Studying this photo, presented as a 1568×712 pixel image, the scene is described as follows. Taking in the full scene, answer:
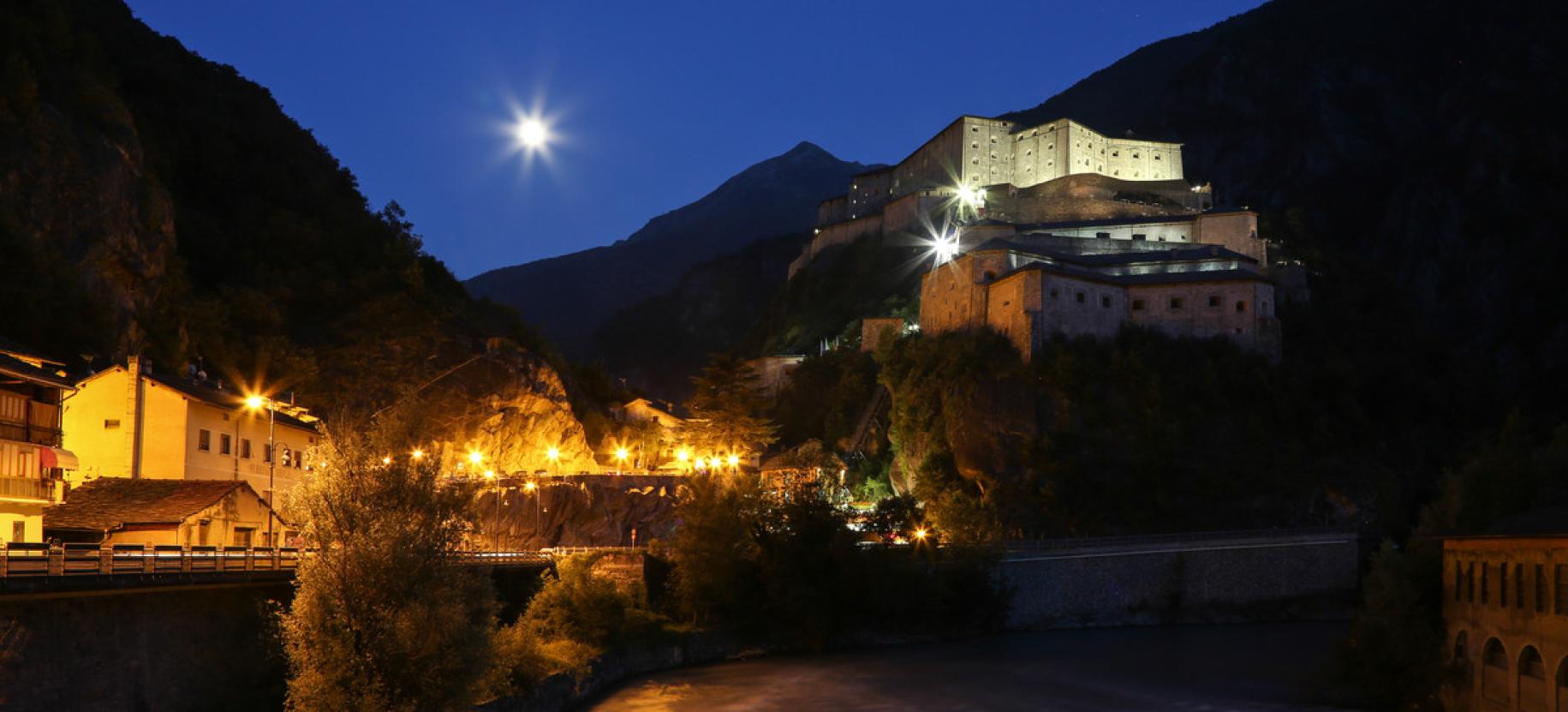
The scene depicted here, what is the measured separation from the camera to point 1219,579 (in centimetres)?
6112

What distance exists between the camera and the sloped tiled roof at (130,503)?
2869cm

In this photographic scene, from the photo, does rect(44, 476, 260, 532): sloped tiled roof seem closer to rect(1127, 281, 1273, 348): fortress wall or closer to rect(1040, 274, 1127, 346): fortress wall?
rect(1040, 274, 1127, 346): fortress wall

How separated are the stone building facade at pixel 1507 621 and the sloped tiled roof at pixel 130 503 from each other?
29.5 m

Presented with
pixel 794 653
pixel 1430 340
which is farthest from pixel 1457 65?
pixel 794 653

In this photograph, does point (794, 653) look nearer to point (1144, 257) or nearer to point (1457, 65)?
point (1144, 257)

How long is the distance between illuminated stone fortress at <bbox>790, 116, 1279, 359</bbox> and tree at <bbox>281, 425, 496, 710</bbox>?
1985 inches

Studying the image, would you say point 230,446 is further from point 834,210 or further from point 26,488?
point 834,210

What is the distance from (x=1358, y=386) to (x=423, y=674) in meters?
63.5

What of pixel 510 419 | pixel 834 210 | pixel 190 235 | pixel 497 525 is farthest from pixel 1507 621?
pixel 834 210

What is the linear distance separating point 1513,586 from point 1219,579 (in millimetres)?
33792

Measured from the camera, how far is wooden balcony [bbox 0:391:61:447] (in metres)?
28.3

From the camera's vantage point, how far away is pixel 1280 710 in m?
36.9

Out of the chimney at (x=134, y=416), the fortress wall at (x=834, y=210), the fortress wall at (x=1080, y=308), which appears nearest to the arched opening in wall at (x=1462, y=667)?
the chimney at (x=134, y=416)

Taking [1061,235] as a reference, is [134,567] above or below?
below
